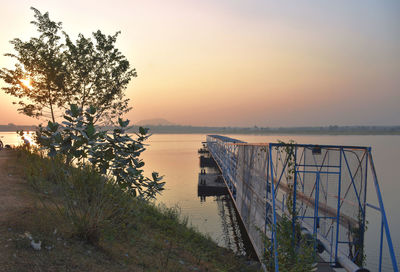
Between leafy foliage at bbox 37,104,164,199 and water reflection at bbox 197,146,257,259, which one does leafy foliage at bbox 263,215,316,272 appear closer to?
water reflection at bbox 197,146,257,259

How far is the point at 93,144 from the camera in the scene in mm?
6363

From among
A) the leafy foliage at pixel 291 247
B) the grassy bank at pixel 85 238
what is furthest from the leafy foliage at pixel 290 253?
the grassy bank at pixel 85 238

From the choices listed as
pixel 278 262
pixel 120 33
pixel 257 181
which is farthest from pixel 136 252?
pixel 120 33

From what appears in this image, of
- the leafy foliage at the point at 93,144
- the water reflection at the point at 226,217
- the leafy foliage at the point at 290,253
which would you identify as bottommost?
the water reflection at the point at 226,217

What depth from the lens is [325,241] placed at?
9594 mm

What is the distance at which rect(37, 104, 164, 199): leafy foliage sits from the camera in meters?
6.53

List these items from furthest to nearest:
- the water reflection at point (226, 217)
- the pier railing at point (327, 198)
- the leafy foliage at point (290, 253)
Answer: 1. the water reflection at point (226, 217)
2. the pier railing at point (327, 198)
3. the leafy foliage at point (290, 253)

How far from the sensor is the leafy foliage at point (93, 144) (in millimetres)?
6527

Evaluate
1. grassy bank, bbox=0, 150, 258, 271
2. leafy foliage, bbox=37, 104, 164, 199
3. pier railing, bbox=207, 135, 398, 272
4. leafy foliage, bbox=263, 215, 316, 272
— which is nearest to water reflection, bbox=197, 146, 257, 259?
pier railing, bbox=207, 135, 398, 272

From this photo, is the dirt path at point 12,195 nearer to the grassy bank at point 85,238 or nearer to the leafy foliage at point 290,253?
the grassy bank at point 85,238

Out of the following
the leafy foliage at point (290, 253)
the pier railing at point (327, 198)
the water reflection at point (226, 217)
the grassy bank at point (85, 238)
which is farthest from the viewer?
the water reflection at point (226, 217)

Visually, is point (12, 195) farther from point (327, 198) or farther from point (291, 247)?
point (327, 198)

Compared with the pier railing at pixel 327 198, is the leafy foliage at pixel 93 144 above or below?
above

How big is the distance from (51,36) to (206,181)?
21621mm
